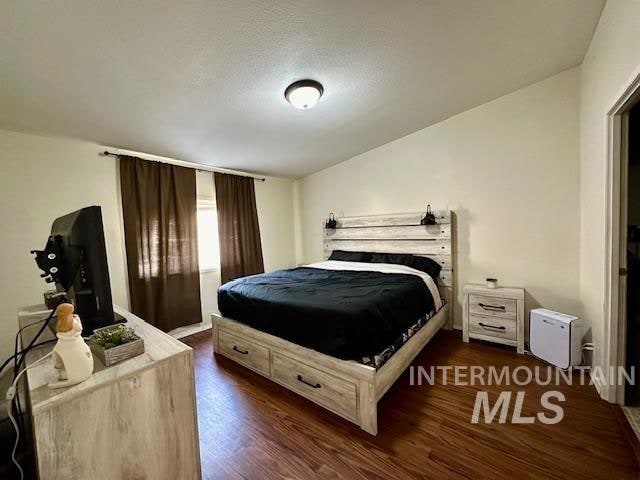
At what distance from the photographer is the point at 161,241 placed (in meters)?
2.93

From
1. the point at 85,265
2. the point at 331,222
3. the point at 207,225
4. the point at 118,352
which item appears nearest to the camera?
the point at 118,352

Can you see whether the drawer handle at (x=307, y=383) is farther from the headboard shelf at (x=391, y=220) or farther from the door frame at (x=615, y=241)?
the headboard shelf at (x=391, y=220)

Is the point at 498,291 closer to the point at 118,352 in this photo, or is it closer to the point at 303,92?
the point at 303,92

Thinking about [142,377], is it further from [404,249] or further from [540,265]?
[540,265]

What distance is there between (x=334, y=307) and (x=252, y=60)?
1733 mm

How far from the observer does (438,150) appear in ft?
9.96

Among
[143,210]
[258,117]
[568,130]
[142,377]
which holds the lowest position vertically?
[142,377]

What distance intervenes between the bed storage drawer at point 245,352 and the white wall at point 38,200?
3.98ft

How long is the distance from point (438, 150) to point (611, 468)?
2.80m

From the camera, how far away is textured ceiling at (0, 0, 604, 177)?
1.39 metres

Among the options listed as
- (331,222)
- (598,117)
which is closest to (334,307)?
(598,117)

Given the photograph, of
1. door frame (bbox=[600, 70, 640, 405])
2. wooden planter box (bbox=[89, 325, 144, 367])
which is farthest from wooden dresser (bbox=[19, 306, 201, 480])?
door frame (bbox=[600, 70, 640, 405])

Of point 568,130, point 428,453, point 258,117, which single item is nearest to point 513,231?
point 568,130

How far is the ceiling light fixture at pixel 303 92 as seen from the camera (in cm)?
198
